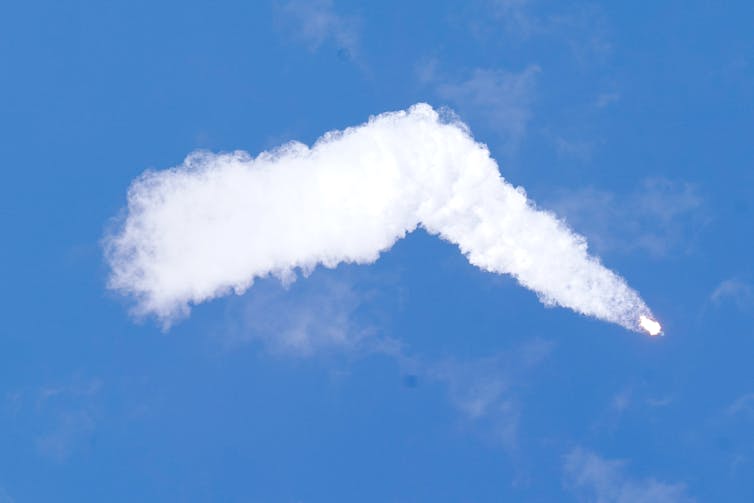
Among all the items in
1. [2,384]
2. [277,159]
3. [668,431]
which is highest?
[277,159]

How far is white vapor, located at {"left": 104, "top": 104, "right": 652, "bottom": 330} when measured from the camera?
2411 cm

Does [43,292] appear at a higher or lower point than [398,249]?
lower

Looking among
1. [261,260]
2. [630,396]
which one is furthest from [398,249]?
[630,396]

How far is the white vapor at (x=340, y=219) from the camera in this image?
24109 millimetres

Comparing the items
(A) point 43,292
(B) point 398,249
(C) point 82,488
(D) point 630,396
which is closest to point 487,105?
(B) point 398,249

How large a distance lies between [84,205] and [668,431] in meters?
14.7

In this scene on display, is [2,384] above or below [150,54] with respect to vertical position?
below

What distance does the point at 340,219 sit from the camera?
79.9 ft

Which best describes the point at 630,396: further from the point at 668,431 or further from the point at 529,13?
the point at 529,13

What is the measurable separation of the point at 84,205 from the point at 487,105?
32.3 ft

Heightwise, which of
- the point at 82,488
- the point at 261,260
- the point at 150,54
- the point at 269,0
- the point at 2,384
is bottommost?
the point at 82,488

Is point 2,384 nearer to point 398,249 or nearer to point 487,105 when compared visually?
point 398,249

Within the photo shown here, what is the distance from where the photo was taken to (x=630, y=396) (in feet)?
78.2

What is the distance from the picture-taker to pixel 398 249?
24.1 metres
